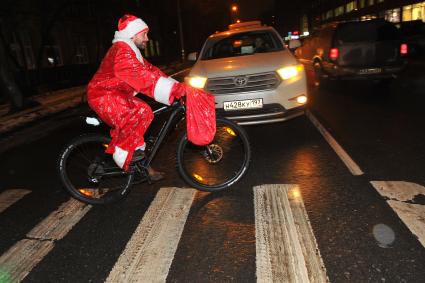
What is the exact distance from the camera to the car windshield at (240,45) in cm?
820

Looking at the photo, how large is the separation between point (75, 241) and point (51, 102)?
438 inches

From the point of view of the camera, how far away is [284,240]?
3486mm

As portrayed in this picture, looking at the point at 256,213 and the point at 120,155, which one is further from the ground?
the point at 120,155

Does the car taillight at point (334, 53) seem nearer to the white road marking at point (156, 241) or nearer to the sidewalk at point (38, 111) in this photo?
the sidewalk at point (38, 111)

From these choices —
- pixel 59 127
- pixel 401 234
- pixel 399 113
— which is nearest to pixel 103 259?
pixel 401 234

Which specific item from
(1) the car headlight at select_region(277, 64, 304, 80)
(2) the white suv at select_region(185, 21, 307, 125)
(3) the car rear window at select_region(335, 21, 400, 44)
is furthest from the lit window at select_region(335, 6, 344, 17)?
(1) the car headlight at select_region(277, 64, 304, 80)

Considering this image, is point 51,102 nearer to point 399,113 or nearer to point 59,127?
point 59,127

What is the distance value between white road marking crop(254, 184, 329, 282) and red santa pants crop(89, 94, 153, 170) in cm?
141

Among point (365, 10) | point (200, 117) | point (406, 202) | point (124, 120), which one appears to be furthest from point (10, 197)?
point (365, 10)

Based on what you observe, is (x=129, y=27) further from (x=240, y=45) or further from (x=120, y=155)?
(x=240, y=45)

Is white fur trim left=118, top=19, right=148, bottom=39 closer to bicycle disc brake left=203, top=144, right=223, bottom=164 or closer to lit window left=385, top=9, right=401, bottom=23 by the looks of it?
bicycle disc brake left=203, top=144, right=223, bottom=164

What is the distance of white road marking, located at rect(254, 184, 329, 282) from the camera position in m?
3.01

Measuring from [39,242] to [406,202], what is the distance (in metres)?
3.51

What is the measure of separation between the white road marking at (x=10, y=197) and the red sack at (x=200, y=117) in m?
2.37
